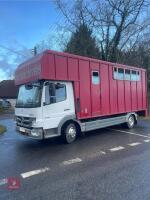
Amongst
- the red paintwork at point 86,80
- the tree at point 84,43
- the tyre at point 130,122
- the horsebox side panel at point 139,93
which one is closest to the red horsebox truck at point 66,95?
the red paintwork at point 86,80

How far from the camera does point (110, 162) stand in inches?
289

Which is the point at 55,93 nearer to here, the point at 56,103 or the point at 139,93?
the point at 56,103

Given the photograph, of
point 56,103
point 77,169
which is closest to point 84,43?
point 56,103

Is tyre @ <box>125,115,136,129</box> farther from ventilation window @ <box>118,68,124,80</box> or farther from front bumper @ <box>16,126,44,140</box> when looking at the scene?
front bumper @ <box>16,126,44,140</box>

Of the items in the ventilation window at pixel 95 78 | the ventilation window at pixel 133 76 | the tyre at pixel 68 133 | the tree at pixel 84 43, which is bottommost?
the tyre at pixel 68 133

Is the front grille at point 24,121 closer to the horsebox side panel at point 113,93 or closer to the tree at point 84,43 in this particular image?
the horsebox side panel at point 113,93

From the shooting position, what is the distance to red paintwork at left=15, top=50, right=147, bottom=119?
9.47 m

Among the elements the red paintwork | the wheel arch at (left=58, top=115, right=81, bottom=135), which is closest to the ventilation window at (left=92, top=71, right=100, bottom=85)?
the red paintwork

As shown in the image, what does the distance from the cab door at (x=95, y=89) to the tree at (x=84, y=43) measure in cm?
1419

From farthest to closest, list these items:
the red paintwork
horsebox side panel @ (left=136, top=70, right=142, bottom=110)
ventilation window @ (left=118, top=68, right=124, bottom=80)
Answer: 1. horsebox side panel @ (left=136, top=70, right=142, bottom=110)
2. ventilation window @ (left=118, top=68, right=124, bottom=80)
3. the red paintwork

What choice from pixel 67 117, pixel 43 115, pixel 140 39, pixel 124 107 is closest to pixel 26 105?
pixel 43 115

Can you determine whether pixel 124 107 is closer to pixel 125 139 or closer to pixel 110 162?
pixel 125 139

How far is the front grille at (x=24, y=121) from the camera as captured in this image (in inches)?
369

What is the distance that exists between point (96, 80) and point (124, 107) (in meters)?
2.71
